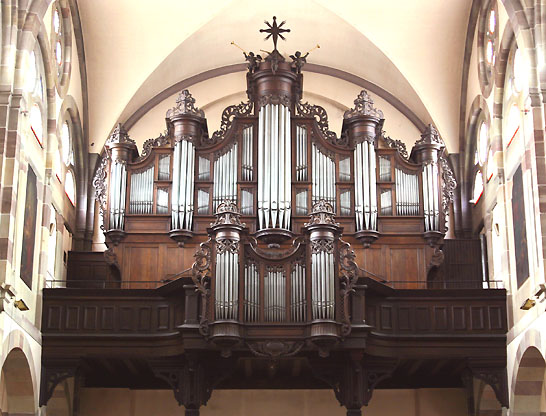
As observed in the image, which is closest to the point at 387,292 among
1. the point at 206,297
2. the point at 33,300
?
the point at 206,297

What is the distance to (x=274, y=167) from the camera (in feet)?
88.9

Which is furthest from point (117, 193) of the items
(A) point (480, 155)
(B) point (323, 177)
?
(A) point (480, 155)

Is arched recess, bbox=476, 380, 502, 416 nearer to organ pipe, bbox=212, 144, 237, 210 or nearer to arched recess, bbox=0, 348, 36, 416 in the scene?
organ pipe, bbox=212, 144, 237, 210

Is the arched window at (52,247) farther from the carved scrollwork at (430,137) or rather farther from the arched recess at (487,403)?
the arched recess at (487,403)

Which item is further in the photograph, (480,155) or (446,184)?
(480,155)

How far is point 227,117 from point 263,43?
13.5 ft

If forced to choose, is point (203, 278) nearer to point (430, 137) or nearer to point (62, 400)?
point (62, 400)

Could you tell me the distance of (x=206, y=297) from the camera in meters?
23.5

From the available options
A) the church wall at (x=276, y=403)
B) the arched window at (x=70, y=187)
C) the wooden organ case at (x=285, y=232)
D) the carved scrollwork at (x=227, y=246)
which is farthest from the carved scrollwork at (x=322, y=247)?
the arched window at (x=70, y=187)

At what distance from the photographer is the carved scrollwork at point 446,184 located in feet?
89.5

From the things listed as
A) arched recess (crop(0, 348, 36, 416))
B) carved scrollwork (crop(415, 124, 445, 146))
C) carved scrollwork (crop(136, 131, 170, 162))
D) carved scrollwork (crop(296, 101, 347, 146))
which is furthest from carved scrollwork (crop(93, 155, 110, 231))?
carved scrollwork (crop(415, 124, 445, 146))

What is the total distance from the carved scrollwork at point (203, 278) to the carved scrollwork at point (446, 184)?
6.77 m

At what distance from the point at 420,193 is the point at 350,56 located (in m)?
5.70

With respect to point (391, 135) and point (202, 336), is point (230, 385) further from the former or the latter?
point (391, 135)
